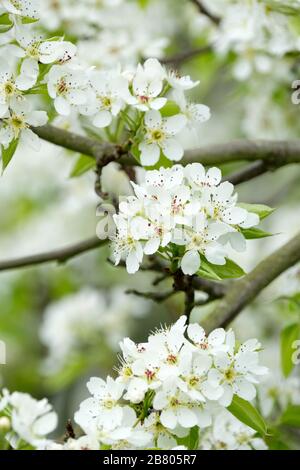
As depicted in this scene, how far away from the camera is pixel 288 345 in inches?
98.0

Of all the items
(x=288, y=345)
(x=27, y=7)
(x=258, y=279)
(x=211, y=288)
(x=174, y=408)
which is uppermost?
(x=27, y=7)

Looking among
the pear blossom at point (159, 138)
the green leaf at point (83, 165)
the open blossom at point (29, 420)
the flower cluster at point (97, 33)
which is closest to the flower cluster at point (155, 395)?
the open blossom at point (29, 420)

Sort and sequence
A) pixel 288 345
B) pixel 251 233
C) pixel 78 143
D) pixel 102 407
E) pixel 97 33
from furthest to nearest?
1. pixel 97 33
2. pixel 288 345
3. pixel 78 143
4. pixel 251 233
5. pixel 102 407

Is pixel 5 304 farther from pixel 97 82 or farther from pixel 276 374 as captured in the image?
pixel 97 82

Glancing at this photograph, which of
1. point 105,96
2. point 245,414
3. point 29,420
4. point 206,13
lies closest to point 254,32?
point 206,13

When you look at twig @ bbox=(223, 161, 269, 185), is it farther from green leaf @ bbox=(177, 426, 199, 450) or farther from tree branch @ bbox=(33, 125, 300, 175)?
green leaf @ bbox=(177, 426, 199, 450)

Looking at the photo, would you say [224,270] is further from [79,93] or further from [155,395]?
→ [79,93]

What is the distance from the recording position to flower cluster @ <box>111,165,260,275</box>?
1761 mm

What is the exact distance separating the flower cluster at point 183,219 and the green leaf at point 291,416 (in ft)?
2.58

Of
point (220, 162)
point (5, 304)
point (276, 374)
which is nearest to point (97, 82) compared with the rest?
point (220, 162)

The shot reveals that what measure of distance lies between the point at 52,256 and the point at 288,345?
702 millimetres

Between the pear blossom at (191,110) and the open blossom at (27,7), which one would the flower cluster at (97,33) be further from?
the open blossom at (27,7)

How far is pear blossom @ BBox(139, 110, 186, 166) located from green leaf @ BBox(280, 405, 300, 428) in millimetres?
780

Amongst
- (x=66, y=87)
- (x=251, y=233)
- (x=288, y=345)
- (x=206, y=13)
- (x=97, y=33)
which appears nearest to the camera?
(x=251, y=233)
